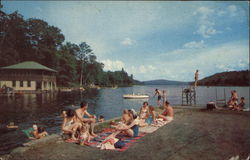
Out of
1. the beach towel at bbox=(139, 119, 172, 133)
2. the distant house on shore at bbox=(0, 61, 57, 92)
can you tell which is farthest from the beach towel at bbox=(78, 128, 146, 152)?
the distant house on shore at bbox=(0, 61, 57, 92)

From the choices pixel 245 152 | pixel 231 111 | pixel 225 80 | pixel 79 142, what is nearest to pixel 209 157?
pixel 245 152

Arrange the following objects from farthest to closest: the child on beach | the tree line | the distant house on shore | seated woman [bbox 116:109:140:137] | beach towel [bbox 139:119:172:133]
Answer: the tree line → the distant house on shore → beach towel [bbox 139:119:172:133] → seated woman [bbox 116:109:140:137] → the child on beach

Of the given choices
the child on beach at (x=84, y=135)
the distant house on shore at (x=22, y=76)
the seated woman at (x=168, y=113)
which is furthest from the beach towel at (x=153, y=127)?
the distant house on shore at (x=22, y=76)

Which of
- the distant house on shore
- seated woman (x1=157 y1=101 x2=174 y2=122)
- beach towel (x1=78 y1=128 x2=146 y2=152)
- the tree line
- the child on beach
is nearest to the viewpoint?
beach towel (x1=78 y1=128 x2=146 y2=152)

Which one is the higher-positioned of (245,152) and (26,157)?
(26,157)

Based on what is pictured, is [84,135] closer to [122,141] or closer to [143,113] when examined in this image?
[122,141]

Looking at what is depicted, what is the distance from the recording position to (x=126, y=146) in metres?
7.36

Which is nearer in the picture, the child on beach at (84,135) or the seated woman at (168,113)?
the child on beach at (84,135)

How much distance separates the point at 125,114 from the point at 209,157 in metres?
3.82

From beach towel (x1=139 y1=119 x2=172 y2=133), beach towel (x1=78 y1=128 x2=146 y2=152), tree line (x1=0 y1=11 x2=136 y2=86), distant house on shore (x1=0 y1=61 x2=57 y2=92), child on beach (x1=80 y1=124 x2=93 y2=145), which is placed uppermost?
tree line (x1=0 y1=11 x2=136 y2=86)

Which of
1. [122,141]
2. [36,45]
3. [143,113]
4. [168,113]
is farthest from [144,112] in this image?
[36,45]

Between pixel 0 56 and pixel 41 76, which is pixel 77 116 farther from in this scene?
pixel 0 56

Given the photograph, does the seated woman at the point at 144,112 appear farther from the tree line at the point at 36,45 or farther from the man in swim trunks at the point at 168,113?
the tree line at the point at 36,45

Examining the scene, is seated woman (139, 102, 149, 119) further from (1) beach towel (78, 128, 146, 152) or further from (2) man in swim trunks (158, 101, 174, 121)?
(1) beach towel (78, 128, 146, 152)
